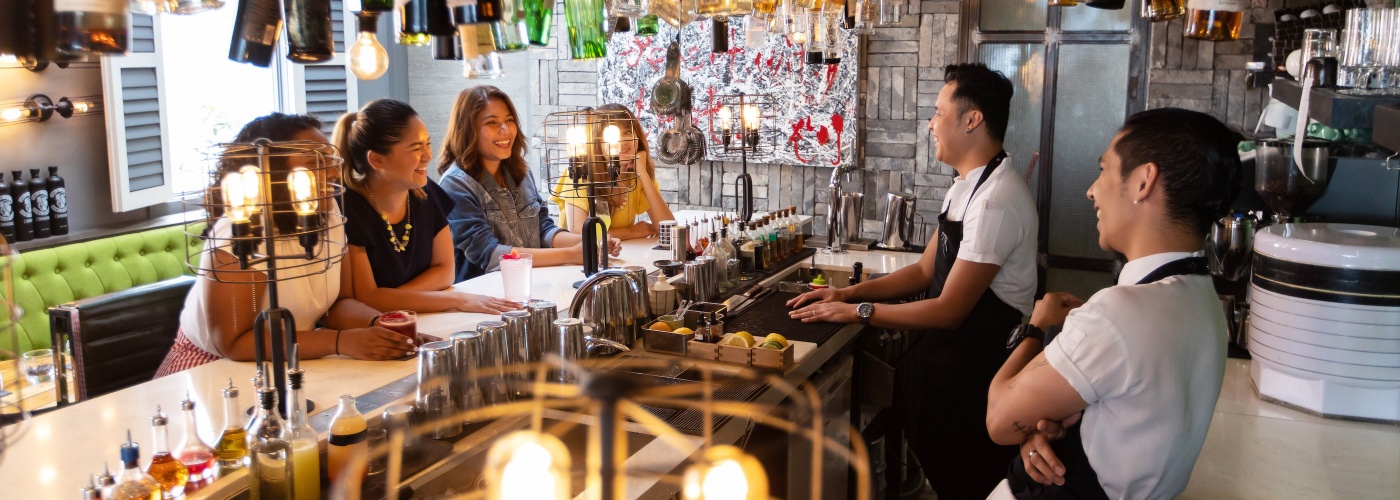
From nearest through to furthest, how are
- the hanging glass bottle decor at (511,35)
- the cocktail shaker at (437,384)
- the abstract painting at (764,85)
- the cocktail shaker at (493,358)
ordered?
the cocktail shaker at (437,384) → the cocktail shaker at (493,358) → the hanging glass bottle decor at (511,35) → the abstract painting at (764,85)

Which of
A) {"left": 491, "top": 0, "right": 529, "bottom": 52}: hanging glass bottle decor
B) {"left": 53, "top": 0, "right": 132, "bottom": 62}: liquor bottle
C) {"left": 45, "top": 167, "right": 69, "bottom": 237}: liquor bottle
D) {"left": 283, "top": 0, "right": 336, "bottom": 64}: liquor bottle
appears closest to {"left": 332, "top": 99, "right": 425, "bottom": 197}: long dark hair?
{"left": 491, "top": 0, "right": 529, "bottom": 52}: hanging glass bottle decor

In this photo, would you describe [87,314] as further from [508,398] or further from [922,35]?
[922,35]

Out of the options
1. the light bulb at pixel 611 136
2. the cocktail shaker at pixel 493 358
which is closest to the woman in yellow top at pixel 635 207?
the light bulb at pixel 611 136

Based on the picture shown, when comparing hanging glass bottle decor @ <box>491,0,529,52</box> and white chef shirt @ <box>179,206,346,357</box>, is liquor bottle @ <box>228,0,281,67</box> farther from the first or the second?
A: white chef shirt @ <box>179,206,346,357</box>

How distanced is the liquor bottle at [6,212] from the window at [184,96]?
0.47 m

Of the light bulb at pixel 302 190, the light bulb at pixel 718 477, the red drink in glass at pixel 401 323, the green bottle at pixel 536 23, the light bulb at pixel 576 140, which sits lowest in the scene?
the red drink in glass at pixel 401 323

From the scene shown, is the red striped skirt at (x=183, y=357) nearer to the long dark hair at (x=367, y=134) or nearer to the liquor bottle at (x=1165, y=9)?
the long dark hair at (x=367, y=134)

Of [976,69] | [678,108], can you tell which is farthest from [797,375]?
[678,108]

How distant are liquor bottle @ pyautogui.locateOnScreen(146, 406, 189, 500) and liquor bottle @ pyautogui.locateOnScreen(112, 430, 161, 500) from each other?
85 millimetres

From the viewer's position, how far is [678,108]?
20.0 feet

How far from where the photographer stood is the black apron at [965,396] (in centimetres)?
338

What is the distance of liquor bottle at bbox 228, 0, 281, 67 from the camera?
1822 millimetres

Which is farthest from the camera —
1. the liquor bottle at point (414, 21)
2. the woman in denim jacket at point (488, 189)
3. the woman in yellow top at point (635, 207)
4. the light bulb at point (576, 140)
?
the woman in yellow top at point (635, 207)

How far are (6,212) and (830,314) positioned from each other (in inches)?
158
